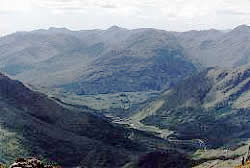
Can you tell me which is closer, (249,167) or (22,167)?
(249,167)

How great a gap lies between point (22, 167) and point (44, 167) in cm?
467

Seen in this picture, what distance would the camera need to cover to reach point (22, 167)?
73.9 m

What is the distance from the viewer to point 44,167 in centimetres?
7738

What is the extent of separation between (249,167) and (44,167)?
34440mm

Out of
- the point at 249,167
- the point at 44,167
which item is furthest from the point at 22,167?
the point at 249,167

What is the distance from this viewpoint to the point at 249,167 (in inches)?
2594

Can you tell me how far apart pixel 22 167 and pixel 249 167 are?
36331 mm

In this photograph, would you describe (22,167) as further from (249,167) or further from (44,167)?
(249,167)

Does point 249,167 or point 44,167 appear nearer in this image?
point 249,167
